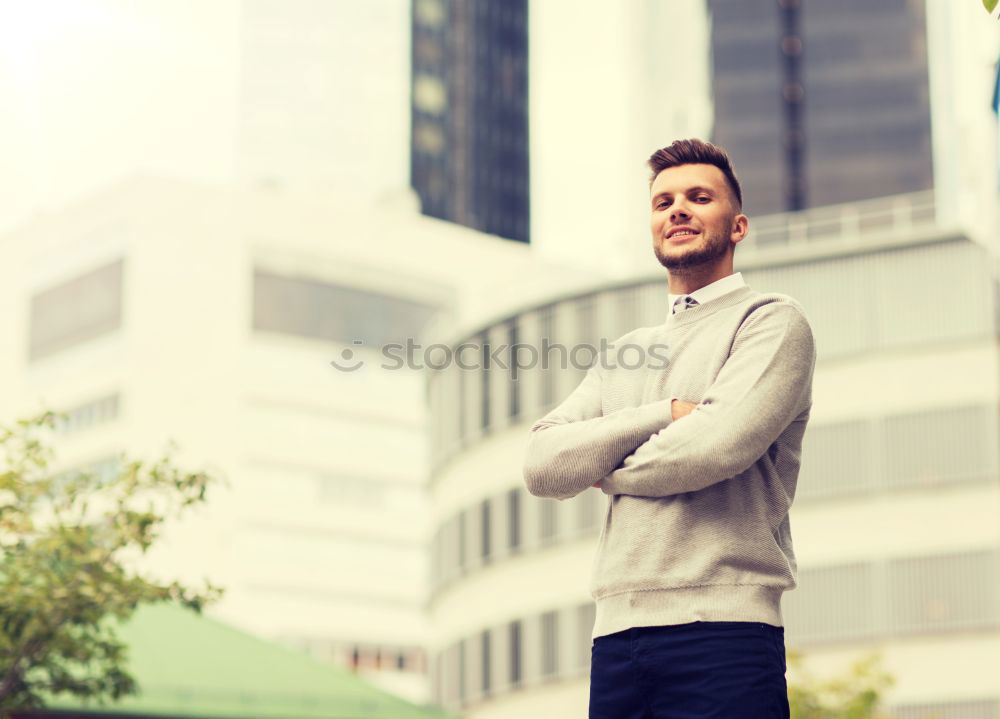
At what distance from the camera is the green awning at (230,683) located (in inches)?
807

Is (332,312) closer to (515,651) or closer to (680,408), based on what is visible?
(515,651)

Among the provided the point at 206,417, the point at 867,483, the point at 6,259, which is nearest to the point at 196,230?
the point at 206,417

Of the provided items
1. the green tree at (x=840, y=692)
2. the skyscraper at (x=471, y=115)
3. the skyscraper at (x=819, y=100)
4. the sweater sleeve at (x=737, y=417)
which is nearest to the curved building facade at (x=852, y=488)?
the green tree at (x=840, y=692)

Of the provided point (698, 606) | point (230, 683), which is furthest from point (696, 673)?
point (230, 683)

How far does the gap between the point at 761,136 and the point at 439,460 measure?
271 feet

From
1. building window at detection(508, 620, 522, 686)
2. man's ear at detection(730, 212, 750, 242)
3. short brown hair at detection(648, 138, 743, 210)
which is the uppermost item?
building window at detection(508, 620, 522, 686)

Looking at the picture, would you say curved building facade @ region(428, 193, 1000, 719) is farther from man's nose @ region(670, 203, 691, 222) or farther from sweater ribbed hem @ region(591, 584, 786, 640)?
sweater ribbed hem @ region(591, 584, 786, 640)

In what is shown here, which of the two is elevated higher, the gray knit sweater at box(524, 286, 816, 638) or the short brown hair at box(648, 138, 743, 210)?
the short brown hair at box(648, 138, 743, 210)

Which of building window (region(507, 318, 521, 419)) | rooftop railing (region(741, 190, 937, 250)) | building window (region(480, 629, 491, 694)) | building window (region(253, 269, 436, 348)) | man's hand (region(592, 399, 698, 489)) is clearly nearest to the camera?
man's hand (region(592, 399, 698, 489))

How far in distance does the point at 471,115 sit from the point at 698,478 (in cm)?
14027

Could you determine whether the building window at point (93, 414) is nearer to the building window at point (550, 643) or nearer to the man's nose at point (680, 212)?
the building window at point (550, 643)

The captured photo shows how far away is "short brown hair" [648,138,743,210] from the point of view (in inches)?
155

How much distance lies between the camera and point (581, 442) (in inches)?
149

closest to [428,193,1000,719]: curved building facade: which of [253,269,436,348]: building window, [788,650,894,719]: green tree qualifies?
[788,650,894,719]: green tree
